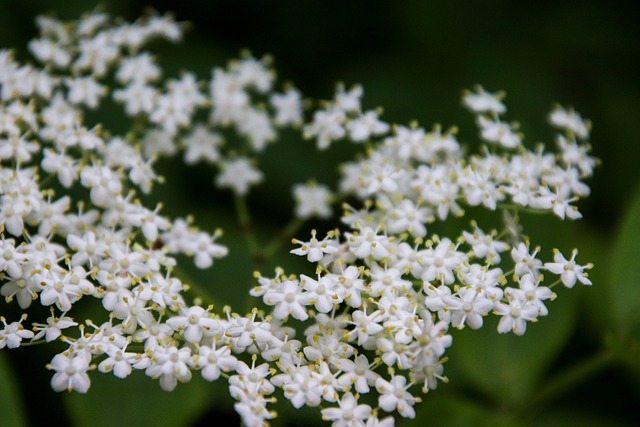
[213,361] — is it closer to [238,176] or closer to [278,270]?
[278,270]

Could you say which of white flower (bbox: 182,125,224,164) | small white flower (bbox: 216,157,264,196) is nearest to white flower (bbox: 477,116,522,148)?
small white flower (bbox: 216,157,264,196)

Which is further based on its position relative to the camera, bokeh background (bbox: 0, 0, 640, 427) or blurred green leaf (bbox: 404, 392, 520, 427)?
bokeh background (bbox: 0, 0, 640, 427)

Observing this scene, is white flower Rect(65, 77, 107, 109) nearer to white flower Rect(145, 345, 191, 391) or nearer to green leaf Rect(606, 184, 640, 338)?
white flower Rect(145, 345, 191, 391)

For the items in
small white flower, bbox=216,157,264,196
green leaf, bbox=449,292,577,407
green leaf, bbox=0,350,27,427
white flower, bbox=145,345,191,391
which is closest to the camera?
white flower, bbox=145,345,191,391

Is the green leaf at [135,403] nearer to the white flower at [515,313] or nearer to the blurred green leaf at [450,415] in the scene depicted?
the blurred green leaf at [450,415]

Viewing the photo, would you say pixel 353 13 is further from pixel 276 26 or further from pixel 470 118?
pixel 470 118
